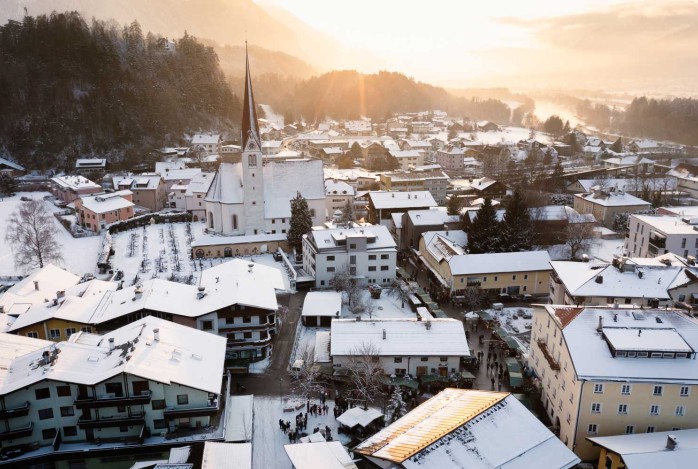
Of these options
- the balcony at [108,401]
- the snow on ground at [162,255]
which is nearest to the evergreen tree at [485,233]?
the snow on ground at [162,255]

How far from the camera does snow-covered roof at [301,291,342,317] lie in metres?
33.8

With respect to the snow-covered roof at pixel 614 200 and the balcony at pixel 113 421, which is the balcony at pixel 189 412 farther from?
the snow-covered roof at pixel 614 200

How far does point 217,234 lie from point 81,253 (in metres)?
12.3

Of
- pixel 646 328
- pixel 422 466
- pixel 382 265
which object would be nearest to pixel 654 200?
pixel 382 265

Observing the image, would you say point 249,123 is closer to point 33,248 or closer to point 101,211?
point 101,211

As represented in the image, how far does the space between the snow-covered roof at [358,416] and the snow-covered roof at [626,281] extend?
14.3 meters

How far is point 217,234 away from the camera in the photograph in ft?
171

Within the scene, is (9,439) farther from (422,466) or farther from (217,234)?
(217,234)

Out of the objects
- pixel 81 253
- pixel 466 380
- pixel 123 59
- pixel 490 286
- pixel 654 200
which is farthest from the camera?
pixel 123 59

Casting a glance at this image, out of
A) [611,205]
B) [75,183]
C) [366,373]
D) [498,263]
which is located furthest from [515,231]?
[75,183]

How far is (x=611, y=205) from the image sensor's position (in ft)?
183

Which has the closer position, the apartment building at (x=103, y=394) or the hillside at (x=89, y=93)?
the apartment building at (x=103, y=394)

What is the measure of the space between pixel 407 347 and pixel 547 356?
6955 mm

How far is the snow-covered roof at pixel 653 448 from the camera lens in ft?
59.3
